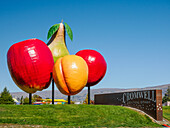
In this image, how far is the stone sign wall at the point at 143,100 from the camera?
23672 millimetres

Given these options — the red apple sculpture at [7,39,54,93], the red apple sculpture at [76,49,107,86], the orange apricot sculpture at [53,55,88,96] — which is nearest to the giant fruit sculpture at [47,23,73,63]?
the red apple sculpture at [76,49,107,86]

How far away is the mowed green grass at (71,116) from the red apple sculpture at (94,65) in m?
3.44

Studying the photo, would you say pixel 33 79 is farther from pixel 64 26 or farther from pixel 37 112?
pixel 64 26

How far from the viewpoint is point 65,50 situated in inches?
965

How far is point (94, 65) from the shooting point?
24.7 meters

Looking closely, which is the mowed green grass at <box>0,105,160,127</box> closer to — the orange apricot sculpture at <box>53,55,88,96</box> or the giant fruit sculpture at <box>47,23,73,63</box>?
the orange apricot sculpture at <box>53,55,88,96</box>

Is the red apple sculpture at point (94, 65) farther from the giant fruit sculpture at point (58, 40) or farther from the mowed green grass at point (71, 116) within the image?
the mowed green grass at point (71, 116)

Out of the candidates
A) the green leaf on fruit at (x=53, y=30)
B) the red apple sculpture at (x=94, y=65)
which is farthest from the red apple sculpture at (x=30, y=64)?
the red apple sculpture at (x=94, y=65)

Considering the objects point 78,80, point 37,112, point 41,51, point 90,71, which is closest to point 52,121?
point 37,112

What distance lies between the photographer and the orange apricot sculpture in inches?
814

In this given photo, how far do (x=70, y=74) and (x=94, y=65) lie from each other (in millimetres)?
4652

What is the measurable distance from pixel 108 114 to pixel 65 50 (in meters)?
7.39

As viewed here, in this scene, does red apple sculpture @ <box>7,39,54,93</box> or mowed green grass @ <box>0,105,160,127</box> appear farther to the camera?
red apple sculpture @ <box>7,39,54,93</box>

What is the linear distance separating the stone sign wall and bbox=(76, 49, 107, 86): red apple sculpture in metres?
4.22
